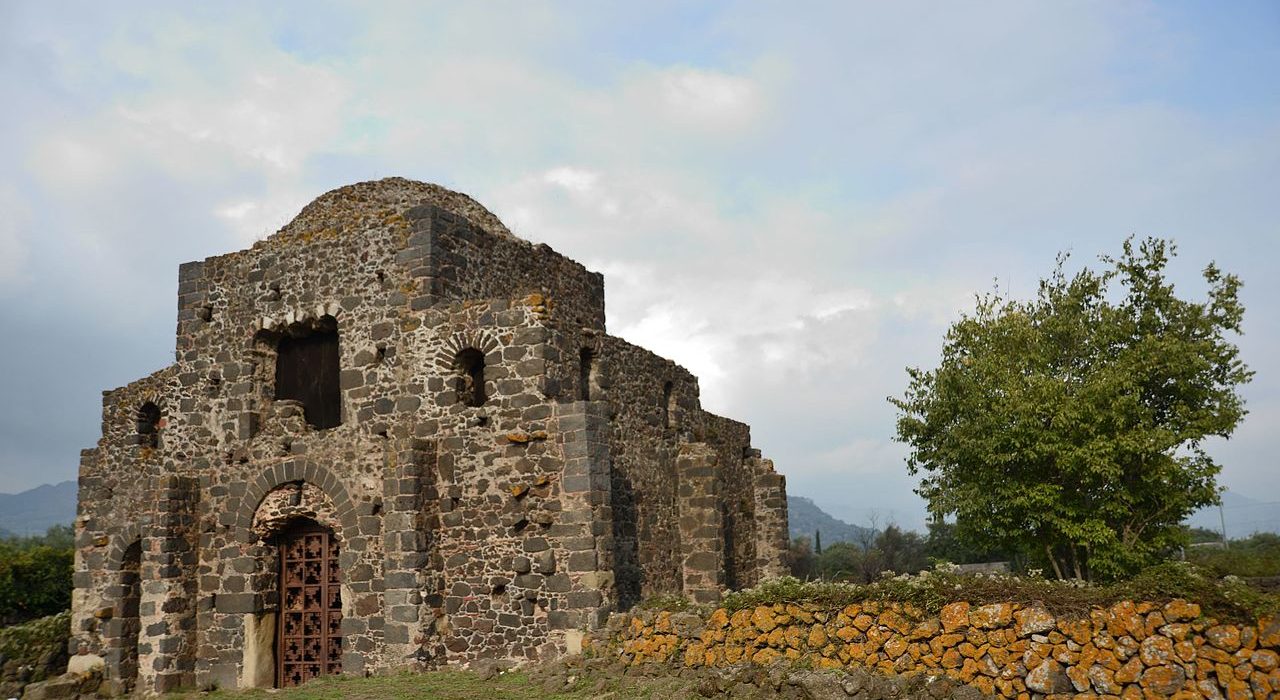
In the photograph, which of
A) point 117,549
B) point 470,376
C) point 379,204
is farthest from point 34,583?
point 470,376

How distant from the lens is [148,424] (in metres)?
24.6

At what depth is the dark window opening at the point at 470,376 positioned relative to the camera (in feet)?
55.0

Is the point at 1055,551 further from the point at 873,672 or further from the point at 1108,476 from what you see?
the point at 873,672

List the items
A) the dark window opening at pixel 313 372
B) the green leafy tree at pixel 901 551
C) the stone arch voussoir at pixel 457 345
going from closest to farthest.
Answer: the stone arch voussoir at pixel 457 345 < the dark window opening at pixel 313 372 < the green leafy tree at pixel 901 551

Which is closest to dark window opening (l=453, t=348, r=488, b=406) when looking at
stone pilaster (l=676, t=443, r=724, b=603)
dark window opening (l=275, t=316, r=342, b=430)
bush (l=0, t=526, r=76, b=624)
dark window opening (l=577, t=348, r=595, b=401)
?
dark window opening (l=577, t=348, r=595, b=401)

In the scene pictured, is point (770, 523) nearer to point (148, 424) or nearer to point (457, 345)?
point (457, 345)

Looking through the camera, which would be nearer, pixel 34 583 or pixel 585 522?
pixel 585 522

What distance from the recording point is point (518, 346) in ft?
52.9

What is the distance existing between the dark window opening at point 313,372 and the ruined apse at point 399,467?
0.15ft

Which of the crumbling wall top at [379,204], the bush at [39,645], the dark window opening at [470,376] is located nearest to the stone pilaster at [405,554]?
the dark window opening at [470,376]

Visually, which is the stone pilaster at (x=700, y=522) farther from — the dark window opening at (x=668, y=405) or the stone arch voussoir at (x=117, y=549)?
the stone arch voussoir at (x=117, y=549)

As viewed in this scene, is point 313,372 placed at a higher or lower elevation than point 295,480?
higher

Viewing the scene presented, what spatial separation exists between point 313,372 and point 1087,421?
1681 cm

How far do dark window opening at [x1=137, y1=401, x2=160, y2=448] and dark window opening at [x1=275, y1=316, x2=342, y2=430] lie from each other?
7.35 m
